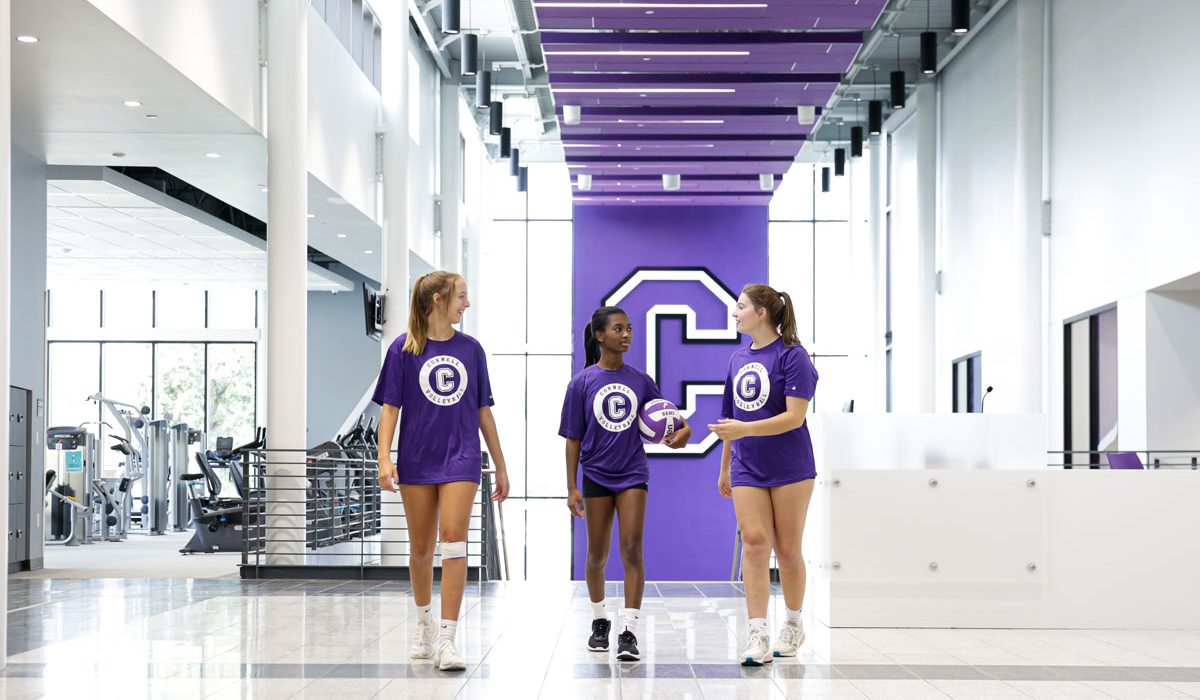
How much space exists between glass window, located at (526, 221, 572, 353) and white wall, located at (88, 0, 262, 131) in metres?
14.3

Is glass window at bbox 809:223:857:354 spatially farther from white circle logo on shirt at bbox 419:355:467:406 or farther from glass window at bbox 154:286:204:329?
white circle logo on shirt at bbox 419:355:467:406

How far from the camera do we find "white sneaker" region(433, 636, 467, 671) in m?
4.87

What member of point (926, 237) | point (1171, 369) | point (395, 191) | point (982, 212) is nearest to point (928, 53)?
point (1171, 369)

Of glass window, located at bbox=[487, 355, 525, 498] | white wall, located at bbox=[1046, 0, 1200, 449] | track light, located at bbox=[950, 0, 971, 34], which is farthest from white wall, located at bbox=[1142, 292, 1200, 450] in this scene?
glass window, located at bbox=[487, 355, 525, 498]

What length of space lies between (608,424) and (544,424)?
19.4 m

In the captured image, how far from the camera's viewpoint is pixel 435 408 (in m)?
4.99

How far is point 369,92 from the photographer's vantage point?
15.4 m

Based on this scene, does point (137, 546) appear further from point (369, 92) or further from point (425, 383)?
point (425, 383)

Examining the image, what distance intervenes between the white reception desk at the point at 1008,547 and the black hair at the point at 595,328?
5.58ft

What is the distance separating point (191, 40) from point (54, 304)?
17975 millimetres

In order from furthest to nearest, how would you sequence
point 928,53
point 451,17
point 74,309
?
point 74,309, point 928,53, point 451,17

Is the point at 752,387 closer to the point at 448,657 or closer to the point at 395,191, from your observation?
the point at 448,657

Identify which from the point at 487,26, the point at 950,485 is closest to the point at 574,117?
the point at 487,26

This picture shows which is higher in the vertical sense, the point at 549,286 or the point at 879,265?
the point at 879,265
